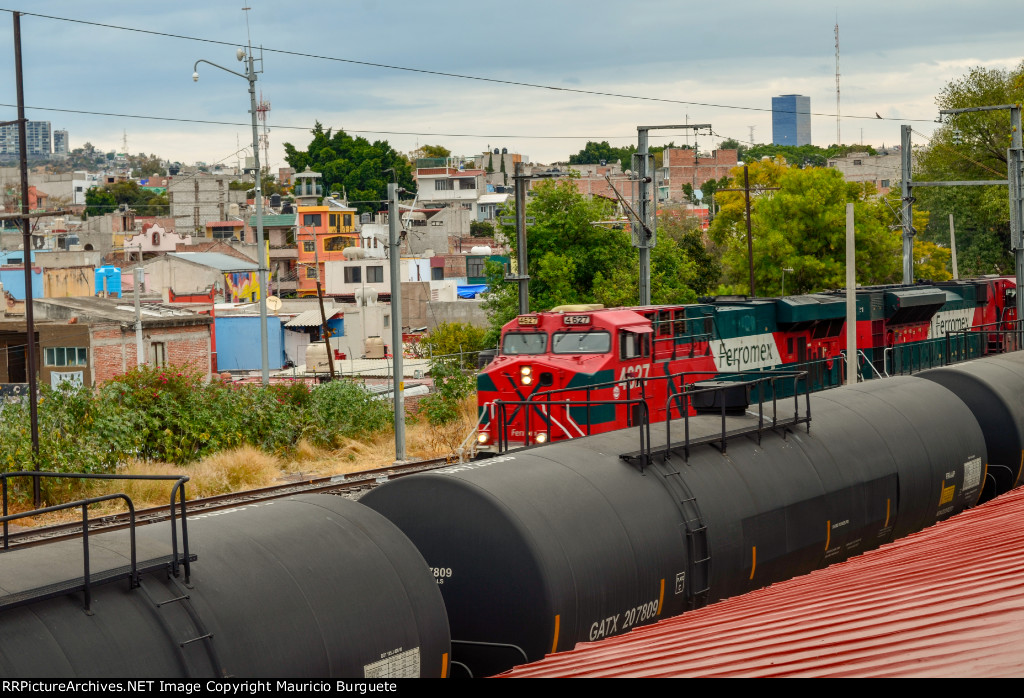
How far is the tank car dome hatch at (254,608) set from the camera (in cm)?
598

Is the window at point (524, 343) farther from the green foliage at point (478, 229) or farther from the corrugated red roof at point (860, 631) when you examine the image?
the green foliage at point (478, 229)

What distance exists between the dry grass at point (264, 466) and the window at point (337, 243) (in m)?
74.5

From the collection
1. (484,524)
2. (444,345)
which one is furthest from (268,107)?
(484,524)

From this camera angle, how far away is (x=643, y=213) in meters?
29.5

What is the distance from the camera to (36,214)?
2258 centimetres

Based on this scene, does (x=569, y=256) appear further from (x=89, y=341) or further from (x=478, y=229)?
(x=478, y=229)

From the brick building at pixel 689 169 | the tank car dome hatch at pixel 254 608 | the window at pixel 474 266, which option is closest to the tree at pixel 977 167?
the window at pixel 474 266

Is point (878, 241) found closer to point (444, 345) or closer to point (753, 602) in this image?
point (444, 345)

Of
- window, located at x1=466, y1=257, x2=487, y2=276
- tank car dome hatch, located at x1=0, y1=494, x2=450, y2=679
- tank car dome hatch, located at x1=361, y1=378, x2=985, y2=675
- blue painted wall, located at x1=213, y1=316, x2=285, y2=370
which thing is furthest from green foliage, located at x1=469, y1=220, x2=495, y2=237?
tank car dome hatch, located at x1=0, y1=494, x2=450, y2=679

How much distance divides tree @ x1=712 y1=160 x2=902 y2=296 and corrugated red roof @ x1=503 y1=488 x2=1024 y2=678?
188 ft

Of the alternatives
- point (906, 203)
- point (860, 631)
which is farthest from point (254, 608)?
point (906, 203)

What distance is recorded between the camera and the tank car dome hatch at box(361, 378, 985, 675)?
8898mm

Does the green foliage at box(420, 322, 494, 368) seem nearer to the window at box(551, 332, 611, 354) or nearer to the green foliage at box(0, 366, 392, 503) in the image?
the green foliage at box(0, 366, 392, 503)

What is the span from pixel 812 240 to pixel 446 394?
3782 centimetres
